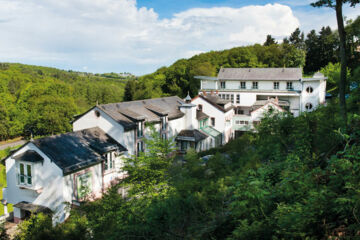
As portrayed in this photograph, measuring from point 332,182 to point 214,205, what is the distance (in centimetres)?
252

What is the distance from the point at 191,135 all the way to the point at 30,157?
55.7 ft

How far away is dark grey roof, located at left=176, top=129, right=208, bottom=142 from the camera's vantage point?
29.6 meters

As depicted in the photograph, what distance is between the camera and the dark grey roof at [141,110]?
24.0 metres

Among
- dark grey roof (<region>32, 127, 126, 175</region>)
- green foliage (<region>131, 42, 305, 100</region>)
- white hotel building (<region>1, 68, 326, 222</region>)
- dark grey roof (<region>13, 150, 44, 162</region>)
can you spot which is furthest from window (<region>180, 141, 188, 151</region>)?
green foliage (<region>131, 42, 305, 100</region>)

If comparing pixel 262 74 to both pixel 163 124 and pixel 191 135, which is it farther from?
pixel 163 124

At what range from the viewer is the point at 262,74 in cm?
4362

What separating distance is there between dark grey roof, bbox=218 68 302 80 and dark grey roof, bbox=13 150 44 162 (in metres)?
33.8

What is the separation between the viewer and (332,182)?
531cm

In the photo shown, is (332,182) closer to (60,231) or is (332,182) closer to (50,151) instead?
(60,231)

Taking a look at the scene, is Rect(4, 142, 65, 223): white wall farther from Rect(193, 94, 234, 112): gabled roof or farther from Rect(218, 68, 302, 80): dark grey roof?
Rect(218, 68, 302, 80): dark grey roof

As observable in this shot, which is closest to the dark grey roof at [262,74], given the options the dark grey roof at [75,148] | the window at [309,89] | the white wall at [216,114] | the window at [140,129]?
the window at [309,89]

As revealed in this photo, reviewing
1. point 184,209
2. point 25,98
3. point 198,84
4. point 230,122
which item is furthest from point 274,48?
point 184,209

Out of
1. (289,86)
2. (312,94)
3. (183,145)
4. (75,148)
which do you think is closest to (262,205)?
(75,148)

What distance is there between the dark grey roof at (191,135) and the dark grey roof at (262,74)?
17100mm
